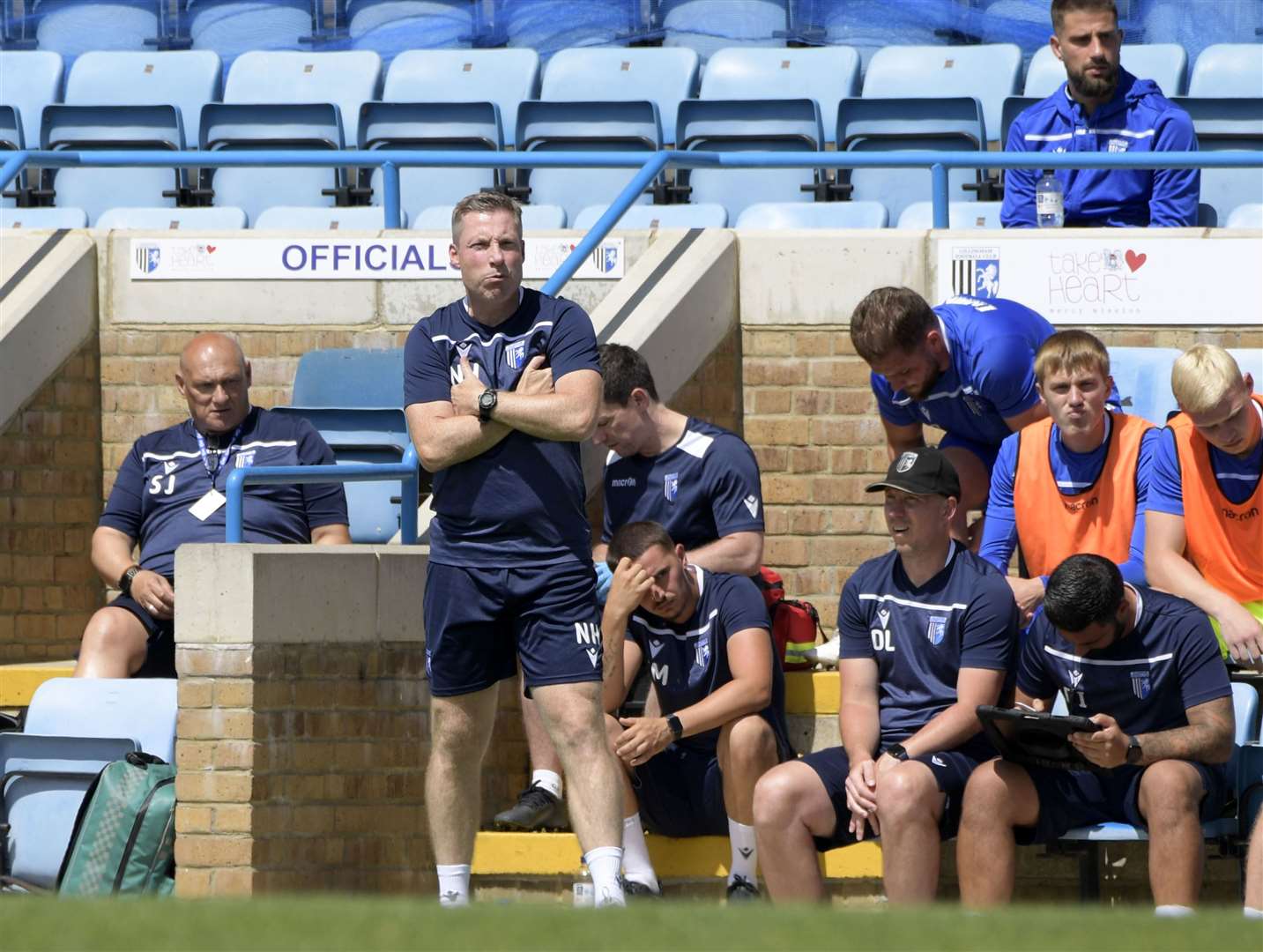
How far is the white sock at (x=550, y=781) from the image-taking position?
682 centimetres

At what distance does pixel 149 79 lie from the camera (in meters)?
11.7

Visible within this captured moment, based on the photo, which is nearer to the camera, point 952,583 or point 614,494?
point 952,583

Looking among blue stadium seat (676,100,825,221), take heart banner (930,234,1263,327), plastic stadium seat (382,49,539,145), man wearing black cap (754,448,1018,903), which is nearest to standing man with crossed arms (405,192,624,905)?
man wearing black cap (754,448,1018,903)

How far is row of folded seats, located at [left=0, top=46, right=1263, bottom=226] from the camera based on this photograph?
32.7 feet

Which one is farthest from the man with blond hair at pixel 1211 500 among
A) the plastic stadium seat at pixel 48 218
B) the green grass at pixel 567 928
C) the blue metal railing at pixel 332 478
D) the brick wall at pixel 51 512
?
the plastic stadium seat at pixel 48 218

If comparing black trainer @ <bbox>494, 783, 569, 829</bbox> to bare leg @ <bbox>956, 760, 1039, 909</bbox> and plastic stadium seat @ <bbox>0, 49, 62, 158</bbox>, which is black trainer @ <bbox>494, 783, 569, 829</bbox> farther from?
plastic stadium seat @ <bbox>0, 49, 62, 158</bbox>

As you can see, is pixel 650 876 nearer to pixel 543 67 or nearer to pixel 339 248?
pixel 339 248

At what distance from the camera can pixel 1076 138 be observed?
853cm

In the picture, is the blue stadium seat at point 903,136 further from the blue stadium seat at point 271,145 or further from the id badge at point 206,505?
the id badge at point 206,505

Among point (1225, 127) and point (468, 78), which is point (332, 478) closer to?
point (1225, 127)

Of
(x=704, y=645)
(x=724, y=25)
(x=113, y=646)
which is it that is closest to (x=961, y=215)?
(x=724, y=25)

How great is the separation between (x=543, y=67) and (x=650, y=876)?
6.05 m

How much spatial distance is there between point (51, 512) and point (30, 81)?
3.70 metres

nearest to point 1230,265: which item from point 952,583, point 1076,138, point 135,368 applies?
point 1076,138
